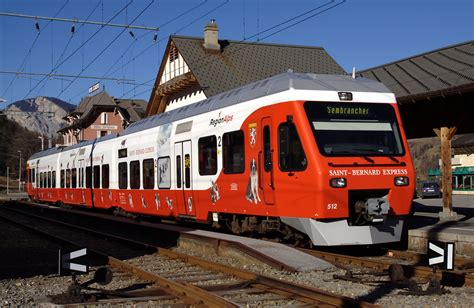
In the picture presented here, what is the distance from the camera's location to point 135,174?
20.5m

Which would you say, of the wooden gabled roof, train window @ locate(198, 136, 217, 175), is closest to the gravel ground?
train window @ locate(198, 136, 217, 175)

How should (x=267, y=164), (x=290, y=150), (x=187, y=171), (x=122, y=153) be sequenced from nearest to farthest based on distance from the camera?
(x=290, y=150) → (x=267, y=164) → (x=187, y=171) → (x=122, y=153)

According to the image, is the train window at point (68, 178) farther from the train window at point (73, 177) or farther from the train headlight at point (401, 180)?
the train headlight at point (401, 180)

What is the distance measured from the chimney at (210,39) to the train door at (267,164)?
24.5m

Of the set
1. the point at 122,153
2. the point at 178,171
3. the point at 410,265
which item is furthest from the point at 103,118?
the point at 410,265

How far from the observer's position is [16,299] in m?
8.38

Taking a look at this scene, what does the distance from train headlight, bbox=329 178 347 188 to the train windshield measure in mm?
482

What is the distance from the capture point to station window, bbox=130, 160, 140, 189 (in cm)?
2022

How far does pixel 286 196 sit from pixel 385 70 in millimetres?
13316

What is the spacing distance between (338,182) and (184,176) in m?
6.01

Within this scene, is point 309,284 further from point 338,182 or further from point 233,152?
point 233,152

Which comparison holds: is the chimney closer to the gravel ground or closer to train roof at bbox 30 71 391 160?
train roof at bbox 30 71 391 160

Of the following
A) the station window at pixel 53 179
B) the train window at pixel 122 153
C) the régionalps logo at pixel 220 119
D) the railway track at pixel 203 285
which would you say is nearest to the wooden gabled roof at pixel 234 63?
the station window at pixel 53 179

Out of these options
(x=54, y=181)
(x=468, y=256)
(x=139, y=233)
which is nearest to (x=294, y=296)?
(x=468, y=256)
